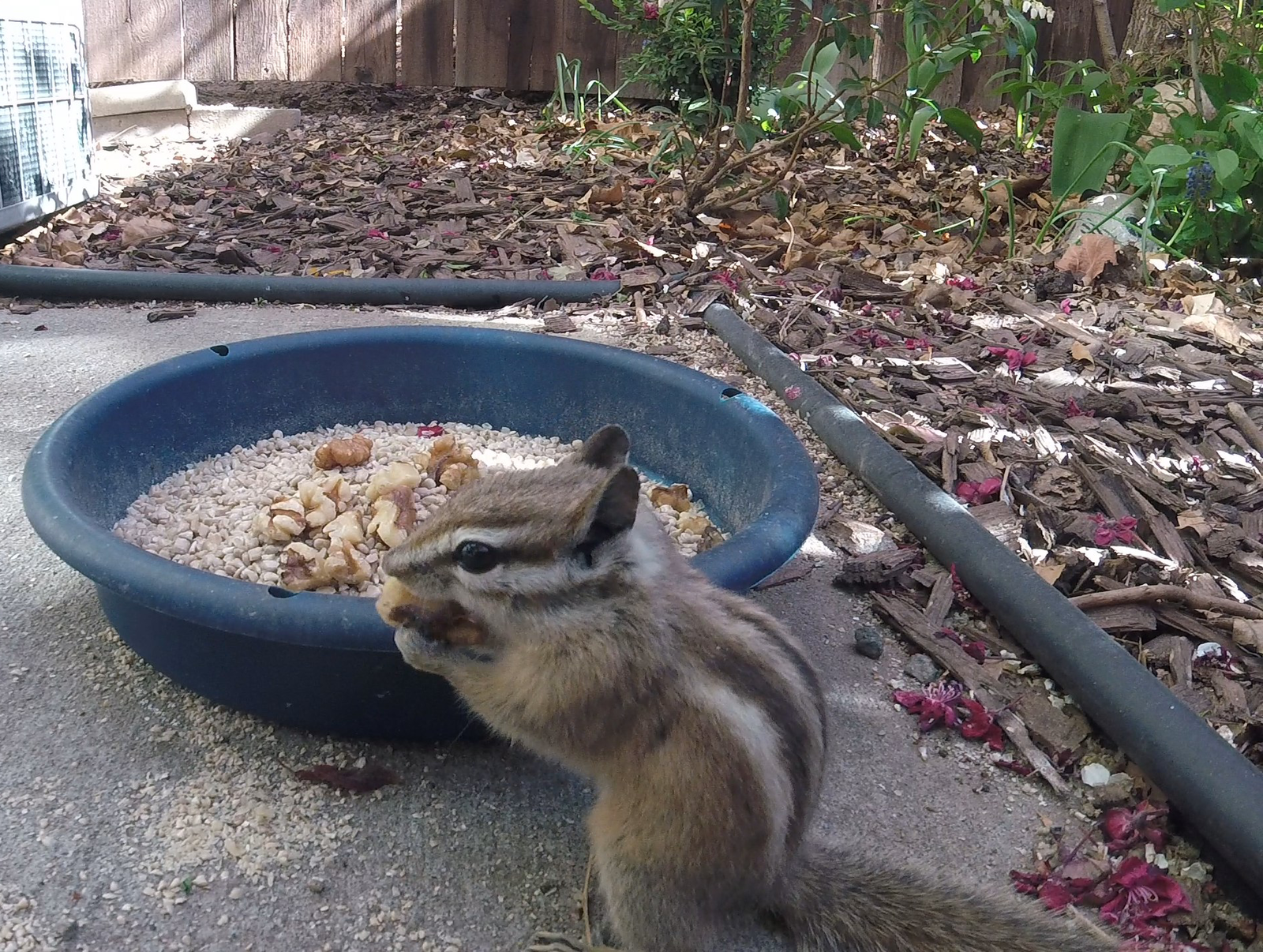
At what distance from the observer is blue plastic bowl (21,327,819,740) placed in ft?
5.60

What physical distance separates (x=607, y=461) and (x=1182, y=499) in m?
1.88

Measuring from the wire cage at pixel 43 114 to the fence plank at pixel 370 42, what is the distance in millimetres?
2232

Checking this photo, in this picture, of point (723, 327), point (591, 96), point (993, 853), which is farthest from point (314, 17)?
point (993, 853)

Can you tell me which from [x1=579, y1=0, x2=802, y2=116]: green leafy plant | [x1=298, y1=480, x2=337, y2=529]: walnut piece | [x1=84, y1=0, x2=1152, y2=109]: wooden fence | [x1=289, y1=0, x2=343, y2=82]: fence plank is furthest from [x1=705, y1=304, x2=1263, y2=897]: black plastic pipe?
[x1=289, y1=0, x2=343, y2=82]: fence plank

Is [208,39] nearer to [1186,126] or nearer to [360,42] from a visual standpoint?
Answer: [360,42]

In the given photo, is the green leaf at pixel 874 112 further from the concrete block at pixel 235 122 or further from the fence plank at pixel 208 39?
the fence plank at pixel 208 39

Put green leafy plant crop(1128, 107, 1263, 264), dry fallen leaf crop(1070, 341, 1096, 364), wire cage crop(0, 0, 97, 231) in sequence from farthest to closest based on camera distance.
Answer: wire cage crop(0, 0, 97, 231)
green leafy plant crop(1128, 107, 1263, 264)
dry fallen leaf crop(1070, 341, 1096, 364)

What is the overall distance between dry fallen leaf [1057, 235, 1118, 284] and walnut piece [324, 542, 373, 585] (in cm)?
347

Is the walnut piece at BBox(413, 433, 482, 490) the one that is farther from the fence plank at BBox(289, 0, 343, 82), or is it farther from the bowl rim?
the fence plank at BBox(289, 0, 343, 82)

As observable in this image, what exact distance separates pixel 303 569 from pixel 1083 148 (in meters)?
3.80

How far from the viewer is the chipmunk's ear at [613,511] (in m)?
1.35

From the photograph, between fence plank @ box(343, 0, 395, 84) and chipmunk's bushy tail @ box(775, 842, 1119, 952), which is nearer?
chipmunk's bushy tail @ box(775, 842, 1119, 952)

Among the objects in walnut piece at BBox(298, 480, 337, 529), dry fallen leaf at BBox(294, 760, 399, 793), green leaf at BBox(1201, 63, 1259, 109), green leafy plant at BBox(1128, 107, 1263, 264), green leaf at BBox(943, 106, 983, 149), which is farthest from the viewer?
green leaf at BBox(1201, 63, 1259, 109)

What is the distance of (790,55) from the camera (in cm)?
680
